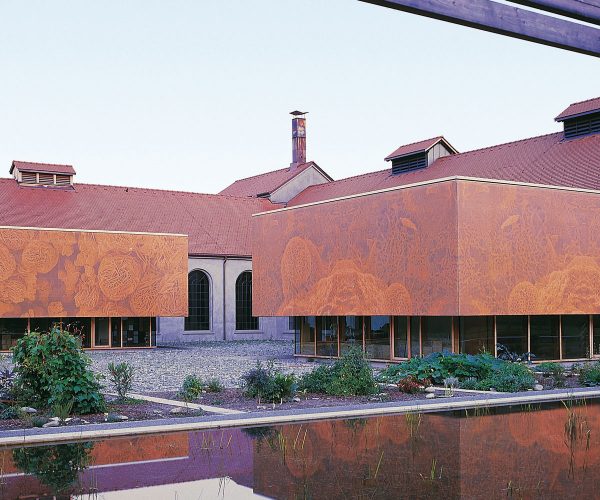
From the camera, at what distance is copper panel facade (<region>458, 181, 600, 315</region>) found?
20922mm

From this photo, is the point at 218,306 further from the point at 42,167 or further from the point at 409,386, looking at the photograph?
the point at 409,386

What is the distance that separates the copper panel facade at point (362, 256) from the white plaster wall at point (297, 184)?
1901 cm

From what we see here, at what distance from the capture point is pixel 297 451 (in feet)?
30.1

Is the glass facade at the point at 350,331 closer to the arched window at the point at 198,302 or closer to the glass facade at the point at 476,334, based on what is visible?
the glass facade at the point at 476,334

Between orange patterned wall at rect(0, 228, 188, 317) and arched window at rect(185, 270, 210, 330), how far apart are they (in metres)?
4.70

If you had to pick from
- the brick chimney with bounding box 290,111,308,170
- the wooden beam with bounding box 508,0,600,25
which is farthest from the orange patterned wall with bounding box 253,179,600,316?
the brick chimney with bounding box 290,111,308,170

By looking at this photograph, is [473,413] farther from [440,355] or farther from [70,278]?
[70,278]

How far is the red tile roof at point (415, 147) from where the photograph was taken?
36500 millimetres

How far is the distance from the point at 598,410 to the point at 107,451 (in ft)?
24.8

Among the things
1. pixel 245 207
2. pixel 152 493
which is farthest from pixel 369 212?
pixel 245 207

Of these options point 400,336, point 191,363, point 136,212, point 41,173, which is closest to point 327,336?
point 400,336

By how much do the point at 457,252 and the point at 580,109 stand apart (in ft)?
42.4

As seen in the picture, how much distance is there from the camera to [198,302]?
39.7 meters

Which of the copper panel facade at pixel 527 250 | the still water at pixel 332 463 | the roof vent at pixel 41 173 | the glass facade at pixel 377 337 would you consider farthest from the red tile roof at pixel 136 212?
the still water at pixel 332 463
